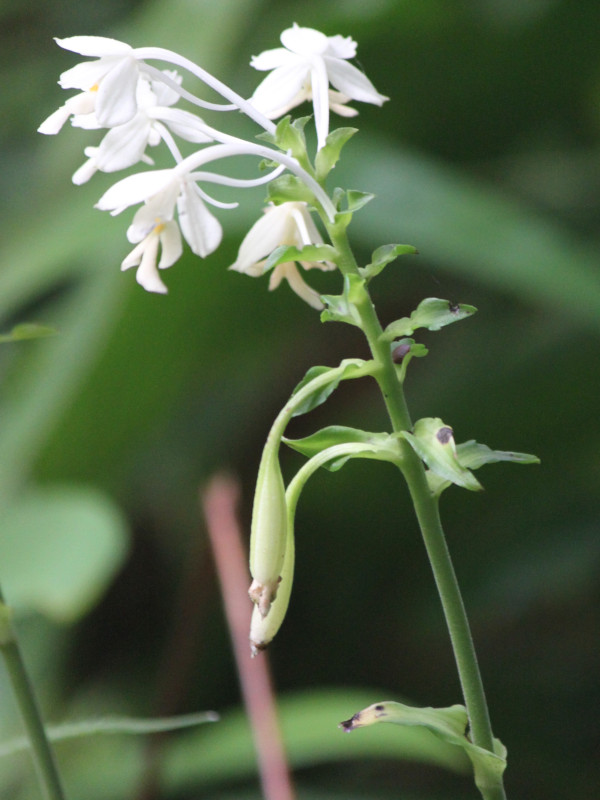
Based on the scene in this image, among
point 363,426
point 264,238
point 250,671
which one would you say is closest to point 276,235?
point 264,238

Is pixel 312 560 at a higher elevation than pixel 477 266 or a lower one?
lower

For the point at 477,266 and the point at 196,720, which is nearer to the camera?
the point at 196,720

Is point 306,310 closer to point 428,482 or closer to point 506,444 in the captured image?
point 506,444

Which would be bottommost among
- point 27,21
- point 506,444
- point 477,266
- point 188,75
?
point 506,444

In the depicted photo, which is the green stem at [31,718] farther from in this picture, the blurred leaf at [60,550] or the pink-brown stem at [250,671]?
the blurred leaf at [60,550]

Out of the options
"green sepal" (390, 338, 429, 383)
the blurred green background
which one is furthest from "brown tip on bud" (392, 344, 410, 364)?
the blurred green background

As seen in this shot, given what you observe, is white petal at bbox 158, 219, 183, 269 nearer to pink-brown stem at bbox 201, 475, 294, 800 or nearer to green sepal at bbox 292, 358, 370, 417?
green sepal at bbox 292, 358, 370, 417

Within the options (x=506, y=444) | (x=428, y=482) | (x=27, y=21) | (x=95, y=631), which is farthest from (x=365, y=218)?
(x=27, y=21)
